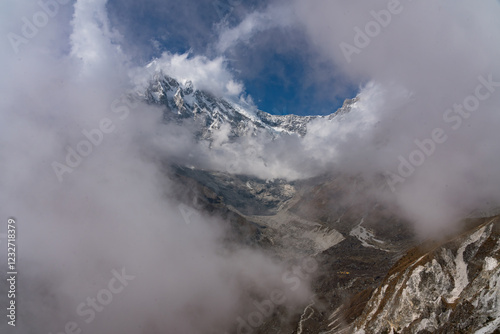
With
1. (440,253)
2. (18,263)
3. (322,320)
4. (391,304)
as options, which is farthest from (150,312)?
(440,253)

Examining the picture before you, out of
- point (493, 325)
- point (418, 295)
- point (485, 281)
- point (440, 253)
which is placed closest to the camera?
point (493, 325)

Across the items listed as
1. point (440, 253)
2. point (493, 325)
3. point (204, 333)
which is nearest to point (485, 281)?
point (493, 325)

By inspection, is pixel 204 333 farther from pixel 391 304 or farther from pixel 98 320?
pixel 391 304

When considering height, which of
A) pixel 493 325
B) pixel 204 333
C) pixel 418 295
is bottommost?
pixel 493 325

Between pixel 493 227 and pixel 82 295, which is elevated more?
pixel 82 295

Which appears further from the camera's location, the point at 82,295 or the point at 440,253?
the point at 82,295

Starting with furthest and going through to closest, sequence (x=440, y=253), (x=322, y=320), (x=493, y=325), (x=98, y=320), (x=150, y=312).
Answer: (x=150, y=312), (x=98, y=320), (x=322, y=320), (x=440, y=253), (x=493, y=325)
